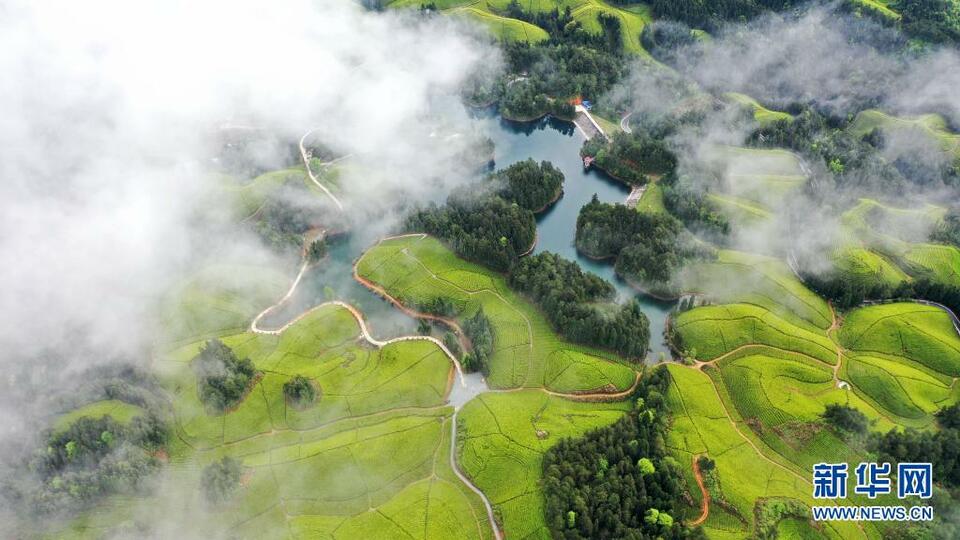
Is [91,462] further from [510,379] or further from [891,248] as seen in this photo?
[891,248]

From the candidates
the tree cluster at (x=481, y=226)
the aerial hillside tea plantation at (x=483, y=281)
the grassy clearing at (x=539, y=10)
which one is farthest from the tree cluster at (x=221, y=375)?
the grassy clearing at (x=539, y=10)

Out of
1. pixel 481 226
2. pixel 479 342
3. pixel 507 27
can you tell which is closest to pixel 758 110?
pixel 507 27

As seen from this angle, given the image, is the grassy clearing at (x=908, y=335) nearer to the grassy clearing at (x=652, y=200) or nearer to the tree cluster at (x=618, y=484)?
the tree cluster at (x=618, y=484)

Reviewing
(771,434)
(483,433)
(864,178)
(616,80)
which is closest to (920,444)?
(771,434)

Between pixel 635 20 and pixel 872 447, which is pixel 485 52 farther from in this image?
pixel 872 447

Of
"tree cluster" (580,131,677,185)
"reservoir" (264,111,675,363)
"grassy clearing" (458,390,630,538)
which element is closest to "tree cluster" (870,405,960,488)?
"reservoir" (264,111,675,363)
